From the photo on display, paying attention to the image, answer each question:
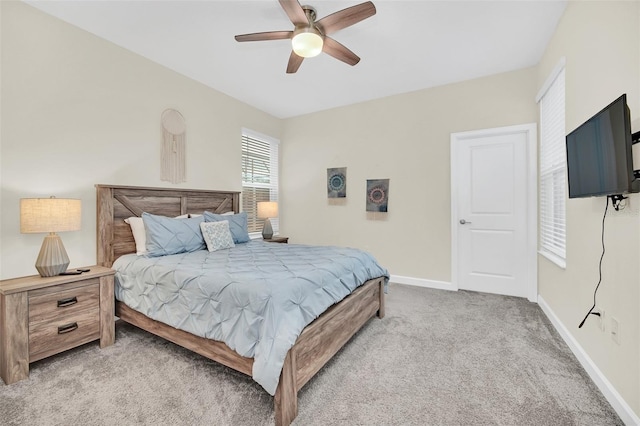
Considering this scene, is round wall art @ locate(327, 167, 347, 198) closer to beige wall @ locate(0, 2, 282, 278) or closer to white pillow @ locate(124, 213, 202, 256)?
beige wall @ locate(0, 2, 282, 278)

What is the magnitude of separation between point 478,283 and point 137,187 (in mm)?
4171

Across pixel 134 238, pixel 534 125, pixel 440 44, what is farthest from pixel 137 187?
pixel 534 125

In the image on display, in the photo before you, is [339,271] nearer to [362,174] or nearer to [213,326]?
[213,326]

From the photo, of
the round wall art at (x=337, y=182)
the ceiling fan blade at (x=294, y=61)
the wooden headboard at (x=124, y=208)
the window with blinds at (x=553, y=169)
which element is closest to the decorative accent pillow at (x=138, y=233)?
the wooden headboard at (x=124, y=208)

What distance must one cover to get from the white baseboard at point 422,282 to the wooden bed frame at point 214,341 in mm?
1337

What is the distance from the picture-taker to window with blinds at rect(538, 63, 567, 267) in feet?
8.12

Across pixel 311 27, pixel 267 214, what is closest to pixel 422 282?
pixel 267 214

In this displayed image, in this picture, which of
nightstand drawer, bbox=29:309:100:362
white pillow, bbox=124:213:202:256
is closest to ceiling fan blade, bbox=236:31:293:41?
white pillow, bbox=124:213:202:256

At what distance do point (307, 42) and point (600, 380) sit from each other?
296 centimetres

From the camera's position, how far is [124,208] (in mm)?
2770

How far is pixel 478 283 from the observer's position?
356cm

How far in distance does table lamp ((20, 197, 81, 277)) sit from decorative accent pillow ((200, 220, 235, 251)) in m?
1.03

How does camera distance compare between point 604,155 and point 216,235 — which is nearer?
point 604,155

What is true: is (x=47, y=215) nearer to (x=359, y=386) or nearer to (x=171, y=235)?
(x=171, y=235)
